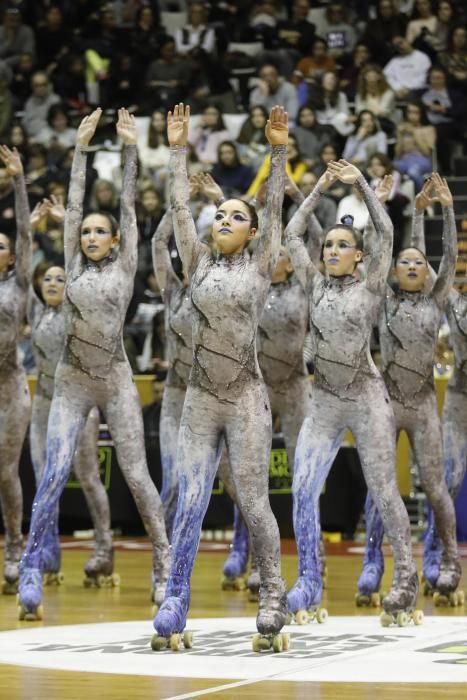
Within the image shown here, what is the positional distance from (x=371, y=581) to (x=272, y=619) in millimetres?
2102

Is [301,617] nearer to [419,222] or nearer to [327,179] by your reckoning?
[327,179]

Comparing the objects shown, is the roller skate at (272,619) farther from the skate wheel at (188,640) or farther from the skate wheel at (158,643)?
the skate wheel at (158,643)

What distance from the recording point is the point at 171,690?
229 inches

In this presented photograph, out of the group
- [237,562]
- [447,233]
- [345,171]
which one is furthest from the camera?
[237,562]

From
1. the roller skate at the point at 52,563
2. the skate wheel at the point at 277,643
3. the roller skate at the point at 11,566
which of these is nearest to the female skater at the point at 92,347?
the roller skate at the point at 11,566

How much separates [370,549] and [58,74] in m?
12.0

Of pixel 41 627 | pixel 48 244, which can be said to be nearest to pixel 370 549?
pixel 41 627

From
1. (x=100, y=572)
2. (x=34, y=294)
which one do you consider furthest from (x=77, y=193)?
(x=100, y=572)

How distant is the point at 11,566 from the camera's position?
9.66m

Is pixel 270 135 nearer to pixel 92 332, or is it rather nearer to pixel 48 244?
pixel 92 332

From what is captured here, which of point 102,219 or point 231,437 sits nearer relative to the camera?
point 231,437

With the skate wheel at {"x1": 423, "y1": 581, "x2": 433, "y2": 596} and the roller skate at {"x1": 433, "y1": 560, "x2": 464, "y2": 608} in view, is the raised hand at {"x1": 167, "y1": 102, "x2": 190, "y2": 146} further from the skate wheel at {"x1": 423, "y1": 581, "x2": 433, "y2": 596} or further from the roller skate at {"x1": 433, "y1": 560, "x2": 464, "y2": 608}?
the skate wheel at {"x1": 423, "y1": 581, "x2": 433, "y2": 596}

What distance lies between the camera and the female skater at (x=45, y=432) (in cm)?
1008

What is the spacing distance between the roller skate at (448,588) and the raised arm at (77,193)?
300cm
